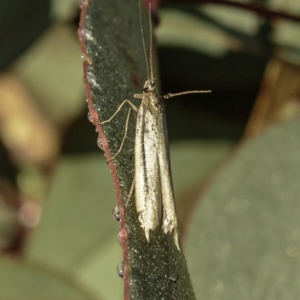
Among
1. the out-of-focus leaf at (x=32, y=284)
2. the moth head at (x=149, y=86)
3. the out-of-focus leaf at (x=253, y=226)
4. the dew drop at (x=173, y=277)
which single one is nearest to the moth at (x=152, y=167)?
the moth head at (x=149, y=86)

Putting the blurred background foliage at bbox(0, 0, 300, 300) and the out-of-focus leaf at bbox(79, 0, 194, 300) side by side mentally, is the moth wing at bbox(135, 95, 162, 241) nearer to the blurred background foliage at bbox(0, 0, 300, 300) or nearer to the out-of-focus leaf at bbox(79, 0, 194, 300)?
the out-of-focus leaf at bbox(79, 0, 194, 300)

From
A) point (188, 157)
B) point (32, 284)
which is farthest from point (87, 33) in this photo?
point (188, 157)

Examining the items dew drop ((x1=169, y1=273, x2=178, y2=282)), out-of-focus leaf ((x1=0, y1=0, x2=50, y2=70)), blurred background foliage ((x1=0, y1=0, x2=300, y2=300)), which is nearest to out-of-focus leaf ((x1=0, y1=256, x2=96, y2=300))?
blurred background foliage ((x1=0, y1=0, x2=300, y2=300))

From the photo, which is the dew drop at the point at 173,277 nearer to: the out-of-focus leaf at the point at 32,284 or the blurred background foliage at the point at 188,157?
the blurred background foliage at the point at 188,157

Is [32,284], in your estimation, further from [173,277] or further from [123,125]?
[173,277]

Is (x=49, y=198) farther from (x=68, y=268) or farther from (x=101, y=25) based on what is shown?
(x=101, y=25)

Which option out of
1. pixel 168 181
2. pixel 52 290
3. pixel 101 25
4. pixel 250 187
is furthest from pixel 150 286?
pixel 52 290
